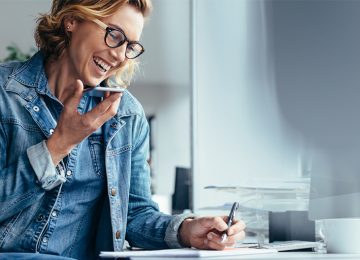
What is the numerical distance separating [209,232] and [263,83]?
0.95 meters

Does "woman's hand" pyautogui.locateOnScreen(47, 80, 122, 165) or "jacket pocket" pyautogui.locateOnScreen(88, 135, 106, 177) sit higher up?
"woman's hand" pyautogui.locateOnScreen(47, 80, 122, 165)

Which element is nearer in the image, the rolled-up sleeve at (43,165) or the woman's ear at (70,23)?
the rolled-up sleeve at (43,165)

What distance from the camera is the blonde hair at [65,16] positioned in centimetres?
134

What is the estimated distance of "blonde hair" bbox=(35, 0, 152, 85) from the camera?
1.34 meters

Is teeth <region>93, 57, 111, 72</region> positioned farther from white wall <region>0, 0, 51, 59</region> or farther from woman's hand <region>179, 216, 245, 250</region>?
white wall <region>0, 0, 51, 59</region>

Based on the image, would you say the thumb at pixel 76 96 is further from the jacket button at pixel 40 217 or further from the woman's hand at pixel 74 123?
the jacket button at pixel 40 217

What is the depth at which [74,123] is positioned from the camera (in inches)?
43.3

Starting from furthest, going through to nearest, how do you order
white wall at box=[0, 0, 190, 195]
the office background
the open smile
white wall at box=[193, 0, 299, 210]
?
white wall at box=[0, 0, 190, 195], white wall at box=[193, 0, 299, 210], the open smile, the office background

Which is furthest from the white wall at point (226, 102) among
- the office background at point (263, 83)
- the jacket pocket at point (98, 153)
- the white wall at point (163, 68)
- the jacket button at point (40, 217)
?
the white wall at point (163, 68)

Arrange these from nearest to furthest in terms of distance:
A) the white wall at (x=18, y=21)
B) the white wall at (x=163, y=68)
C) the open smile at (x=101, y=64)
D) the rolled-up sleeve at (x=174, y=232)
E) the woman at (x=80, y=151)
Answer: the woman at (x=80, y=151), the rolled-up sleeve at (x=174, y=232), the open smile at (x=101, y=64), the white wall at (x=18, y=21), the white wall at (x=163, y=68)

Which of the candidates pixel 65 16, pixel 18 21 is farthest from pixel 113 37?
pixel 18 21

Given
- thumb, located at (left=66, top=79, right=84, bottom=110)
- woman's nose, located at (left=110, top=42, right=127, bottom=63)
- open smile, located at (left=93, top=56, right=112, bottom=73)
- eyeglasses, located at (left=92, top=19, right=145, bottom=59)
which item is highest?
eyeglasses, located at (left=92, top=19, right=145, bottom=59)

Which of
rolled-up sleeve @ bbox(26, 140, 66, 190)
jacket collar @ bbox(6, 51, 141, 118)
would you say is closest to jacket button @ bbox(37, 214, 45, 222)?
rolled-up sleeve @ bbox(26, 140, 66, 190)

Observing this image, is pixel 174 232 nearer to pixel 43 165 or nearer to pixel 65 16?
pixel 43 165
